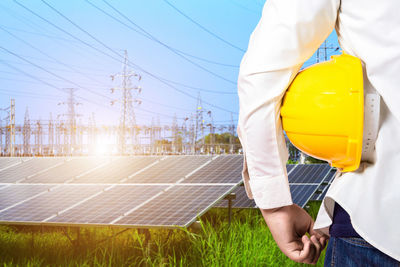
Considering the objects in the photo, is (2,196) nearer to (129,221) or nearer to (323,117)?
(129,221)

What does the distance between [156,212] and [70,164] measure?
295 cm

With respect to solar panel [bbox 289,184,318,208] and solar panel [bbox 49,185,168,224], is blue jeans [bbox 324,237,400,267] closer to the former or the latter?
solar panel [bbox 49,185,168,224]

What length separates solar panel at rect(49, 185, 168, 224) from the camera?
420 cm

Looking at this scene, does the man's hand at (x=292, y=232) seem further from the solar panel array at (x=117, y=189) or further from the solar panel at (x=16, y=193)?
the solar panel at (x=16, y=193)

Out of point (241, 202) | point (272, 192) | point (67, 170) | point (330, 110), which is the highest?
point (330, 110)

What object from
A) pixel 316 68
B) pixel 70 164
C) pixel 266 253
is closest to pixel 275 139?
pixel 316 68

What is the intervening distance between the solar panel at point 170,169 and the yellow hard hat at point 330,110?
4.04m

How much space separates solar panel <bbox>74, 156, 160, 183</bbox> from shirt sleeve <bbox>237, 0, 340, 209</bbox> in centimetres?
450

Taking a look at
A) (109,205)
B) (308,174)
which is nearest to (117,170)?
(109,205)

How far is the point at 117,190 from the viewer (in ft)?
16.8

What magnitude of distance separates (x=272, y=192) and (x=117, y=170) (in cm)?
500

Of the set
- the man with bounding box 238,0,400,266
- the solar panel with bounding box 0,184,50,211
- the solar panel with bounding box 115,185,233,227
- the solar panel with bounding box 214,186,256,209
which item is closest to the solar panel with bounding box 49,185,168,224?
the solar panel with bounding box 115,185,233,227

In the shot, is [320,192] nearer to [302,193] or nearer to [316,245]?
[302,193]

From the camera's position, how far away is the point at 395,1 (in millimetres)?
1007
